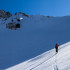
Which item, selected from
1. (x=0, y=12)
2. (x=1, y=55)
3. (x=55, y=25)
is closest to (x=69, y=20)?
(x=55, y=25)

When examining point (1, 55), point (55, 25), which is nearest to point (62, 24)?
point (55, 25)

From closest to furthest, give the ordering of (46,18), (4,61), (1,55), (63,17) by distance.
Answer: (4,61) < (1,55) < (63,17) < (46,18)

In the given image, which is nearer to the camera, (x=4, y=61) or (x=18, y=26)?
(x=4, y=61)

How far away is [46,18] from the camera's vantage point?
38.7 metres

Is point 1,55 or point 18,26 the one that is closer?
point 1,55

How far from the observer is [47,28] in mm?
33125

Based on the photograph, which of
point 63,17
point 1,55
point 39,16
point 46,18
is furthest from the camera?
point 39,16

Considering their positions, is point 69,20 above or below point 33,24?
below

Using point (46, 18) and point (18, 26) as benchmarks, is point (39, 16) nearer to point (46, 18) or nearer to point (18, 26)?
point (46, 18)

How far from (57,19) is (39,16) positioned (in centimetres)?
881

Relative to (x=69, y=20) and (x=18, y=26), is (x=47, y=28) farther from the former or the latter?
(x=18, y=26)

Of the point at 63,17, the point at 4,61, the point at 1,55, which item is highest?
the point at 63,17

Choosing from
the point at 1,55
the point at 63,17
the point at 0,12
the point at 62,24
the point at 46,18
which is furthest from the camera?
the point at 0,12

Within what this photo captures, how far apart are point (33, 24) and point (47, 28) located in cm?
712
